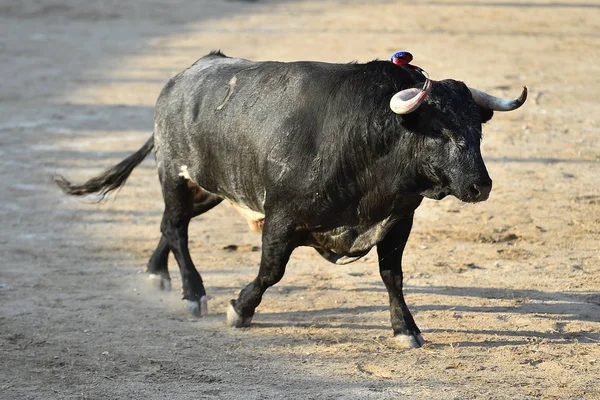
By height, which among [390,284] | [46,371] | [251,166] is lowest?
[46,371]

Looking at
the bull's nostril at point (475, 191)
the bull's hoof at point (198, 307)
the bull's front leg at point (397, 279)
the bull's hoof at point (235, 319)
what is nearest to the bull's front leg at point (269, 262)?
the bull's hoof at point (235, 319)

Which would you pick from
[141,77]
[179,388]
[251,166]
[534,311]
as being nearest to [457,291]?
[534,311]

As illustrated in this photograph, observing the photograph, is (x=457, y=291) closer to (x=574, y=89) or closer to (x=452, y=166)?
(x=452, y=166)

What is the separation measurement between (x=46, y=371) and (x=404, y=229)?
7.30 ft

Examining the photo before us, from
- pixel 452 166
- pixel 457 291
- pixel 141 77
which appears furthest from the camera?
pixel 141 77

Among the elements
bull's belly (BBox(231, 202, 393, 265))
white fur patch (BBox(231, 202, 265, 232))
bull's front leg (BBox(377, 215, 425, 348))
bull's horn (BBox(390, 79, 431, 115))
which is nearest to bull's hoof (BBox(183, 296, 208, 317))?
white fur patch (BBox(231, 202, 265, 232))

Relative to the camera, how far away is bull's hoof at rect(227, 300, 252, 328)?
657 centimetres

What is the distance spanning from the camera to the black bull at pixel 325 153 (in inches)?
220

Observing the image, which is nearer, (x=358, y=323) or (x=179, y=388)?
(x=179, y=388)

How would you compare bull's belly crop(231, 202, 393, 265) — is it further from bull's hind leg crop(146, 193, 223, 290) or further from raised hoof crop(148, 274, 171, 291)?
raised hoof crop(148, 274, 171, 291)

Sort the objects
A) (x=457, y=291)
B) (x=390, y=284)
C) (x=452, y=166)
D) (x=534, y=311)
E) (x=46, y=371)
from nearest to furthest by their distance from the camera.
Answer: (x=452, y=166), (x=46, y=371), (x=390, y=284), (x=534, y=311), (x=457, y=291)

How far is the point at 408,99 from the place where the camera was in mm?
5512

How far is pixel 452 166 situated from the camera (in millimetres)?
5496

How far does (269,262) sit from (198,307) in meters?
0.91
